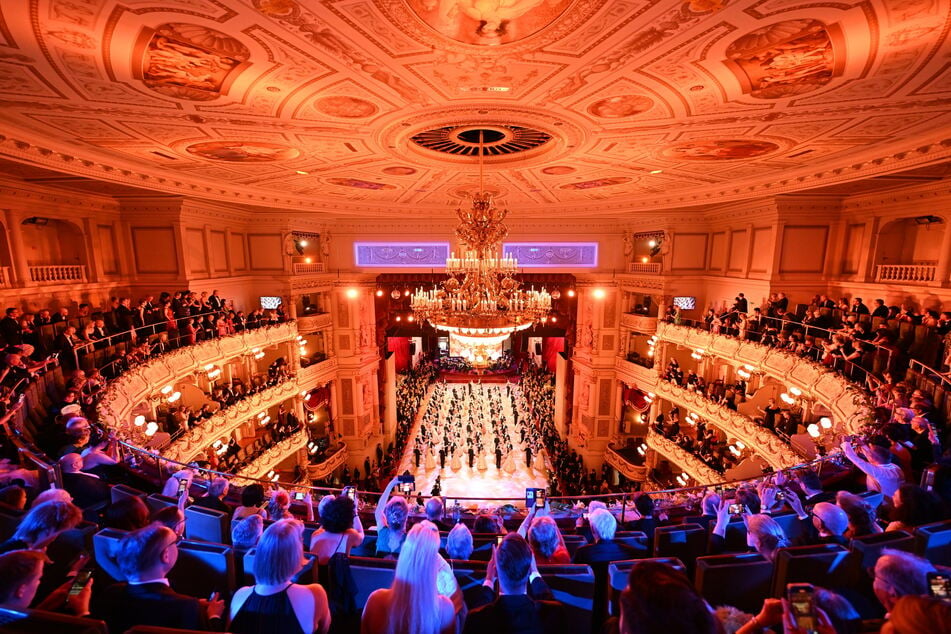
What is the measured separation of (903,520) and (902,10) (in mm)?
4409

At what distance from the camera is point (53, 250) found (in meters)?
11.4

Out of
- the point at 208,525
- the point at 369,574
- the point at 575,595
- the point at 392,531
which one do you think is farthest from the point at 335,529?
the point at 575,595

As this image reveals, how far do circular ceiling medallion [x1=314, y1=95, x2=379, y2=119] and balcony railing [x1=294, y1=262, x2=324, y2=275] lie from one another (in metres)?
11.2

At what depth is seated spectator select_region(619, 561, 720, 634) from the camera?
156cm

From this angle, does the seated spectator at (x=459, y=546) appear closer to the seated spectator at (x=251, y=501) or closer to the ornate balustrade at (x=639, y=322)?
the seated spectator at (x=251, y=501)

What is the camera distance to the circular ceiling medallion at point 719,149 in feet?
25.1

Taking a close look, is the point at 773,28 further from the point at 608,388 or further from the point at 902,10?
the point at 608,388

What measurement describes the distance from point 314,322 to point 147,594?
15.1 metres

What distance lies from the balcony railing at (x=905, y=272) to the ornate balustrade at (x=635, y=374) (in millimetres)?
7126

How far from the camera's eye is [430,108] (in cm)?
615

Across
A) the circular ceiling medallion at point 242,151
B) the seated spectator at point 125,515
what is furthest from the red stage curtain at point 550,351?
the seated spectator at point 125,515

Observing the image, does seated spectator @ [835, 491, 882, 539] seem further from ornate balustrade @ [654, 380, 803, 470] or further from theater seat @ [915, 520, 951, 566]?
ornate balustrade @ [654, 380, 803, 470]

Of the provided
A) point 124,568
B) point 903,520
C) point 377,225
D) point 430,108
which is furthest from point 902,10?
point 377,225

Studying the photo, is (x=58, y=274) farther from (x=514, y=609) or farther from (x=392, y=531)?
(x=514, y=609)
